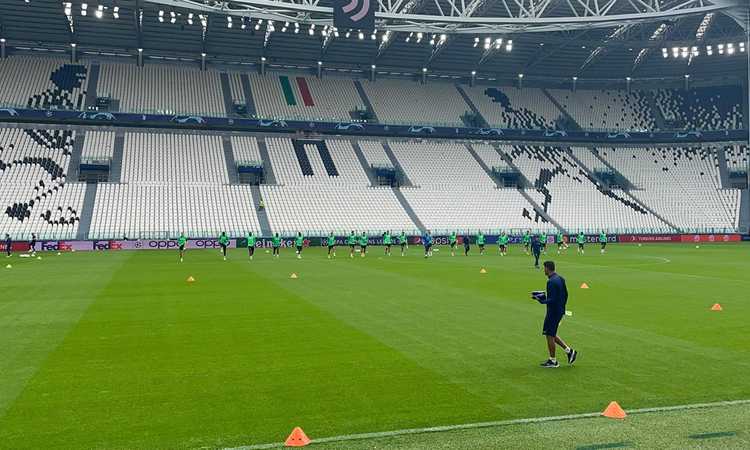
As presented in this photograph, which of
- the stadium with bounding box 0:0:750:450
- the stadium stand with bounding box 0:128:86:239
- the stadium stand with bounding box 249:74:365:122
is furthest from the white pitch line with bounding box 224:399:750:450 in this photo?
the stadium stand with bounding box 249:74:365:122

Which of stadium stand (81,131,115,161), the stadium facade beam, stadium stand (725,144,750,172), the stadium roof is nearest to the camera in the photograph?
the stadium facade beam

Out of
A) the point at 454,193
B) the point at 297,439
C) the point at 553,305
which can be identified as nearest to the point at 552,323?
the point at 553,305

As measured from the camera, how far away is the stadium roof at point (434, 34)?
48.3 meters

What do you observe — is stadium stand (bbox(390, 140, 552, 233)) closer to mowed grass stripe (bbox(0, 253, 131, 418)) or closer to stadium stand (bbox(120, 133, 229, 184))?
A: stadium stand (bbox(120, 133, 229, 184))

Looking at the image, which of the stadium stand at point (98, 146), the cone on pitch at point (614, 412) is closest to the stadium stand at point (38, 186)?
the stadium stand at point (98, 146)

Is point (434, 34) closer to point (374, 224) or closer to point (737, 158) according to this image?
point (374, 224)

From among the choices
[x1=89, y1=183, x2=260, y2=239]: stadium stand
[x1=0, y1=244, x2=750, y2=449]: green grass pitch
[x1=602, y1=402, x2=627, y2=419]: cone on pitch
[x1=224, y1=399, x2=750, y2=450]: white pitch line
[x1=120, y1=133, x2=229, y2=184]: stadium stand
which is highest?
[x1=120, y1=133, x2=229, y2=184]: stadium stand

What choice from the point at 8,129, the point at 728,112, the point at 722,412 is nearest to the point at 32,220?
the point at 8,129

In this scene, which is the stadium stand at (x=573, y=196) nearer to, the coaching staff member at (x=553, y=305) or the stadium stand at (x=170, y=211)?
the stadium stand at (x=170, y=211)

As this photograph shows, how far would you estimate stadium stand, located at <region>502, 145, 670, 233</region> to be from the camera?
2372 inches

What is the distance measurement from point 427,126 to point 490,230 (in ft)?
51.4

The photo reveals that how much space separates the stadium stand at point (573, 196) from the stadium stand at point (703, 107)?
571 inches

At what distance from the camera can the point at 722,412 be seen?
7.30 meters

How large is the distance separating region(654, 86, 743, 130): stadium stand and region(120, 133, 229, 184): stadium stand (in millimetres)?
50189
